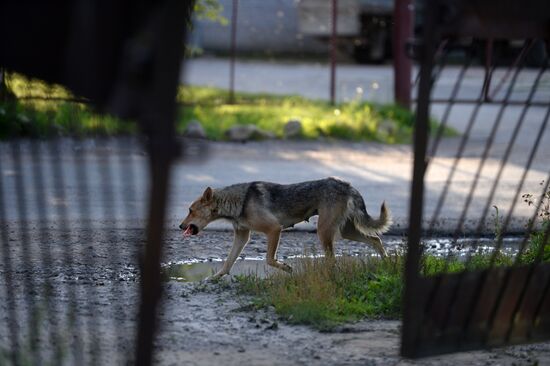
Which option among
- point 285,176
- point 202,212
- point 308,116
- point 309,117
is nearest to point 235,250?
Result: point 202,212

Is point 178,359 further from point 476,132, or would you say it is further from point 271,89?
point 271,89

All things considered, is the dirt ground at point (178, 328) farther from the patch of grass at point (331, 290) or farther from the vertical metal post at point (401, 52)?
the vertical metal post at point (401, 52)

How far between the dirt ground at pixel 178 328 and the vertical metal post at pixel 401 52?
441 inches

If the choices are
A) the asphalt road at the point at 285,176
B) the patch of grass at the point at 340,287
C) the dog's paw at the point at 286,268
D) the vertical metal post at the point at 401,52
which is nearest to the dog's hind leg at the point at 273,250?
the dog's paw at the point at 286,268

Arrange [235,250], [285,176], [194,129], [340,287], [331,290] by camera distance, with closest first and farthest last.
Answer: [331,290] < [340,287] < [235,250] < [285,176] < [194,129]

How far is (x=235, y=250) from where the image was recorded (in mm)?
8227

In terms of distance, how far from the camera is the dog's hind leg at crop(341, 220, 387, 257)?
28.9 ft

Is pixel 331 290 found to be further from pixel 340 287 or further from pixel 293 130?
pixel 293 130

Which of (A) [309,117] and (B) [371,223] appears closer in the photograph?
(B) [371,223]

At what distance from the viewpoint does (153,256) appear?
3.47 meters

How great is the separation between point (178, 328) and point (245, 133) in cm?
1040

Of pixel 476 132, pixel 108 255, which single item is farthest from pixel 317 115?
pixel 108 255

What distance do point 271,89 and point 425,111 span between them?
18.2 metres

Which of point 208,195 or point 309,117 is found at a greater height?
point 208,195
